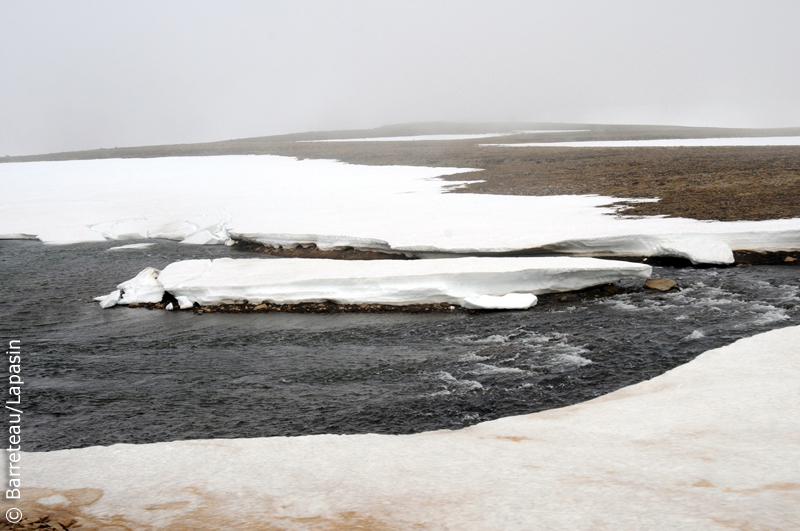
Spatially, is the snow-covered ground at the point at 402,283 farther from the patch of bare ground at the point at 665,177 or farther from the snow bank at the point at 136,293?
the patch of bare ground at the point at 665,177

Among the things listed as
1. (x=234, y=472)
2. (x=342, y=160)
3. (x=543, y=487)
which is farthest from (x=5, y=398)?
(x=342, y=160)

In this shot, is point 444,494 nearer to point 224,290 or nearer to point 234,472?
point 234,472

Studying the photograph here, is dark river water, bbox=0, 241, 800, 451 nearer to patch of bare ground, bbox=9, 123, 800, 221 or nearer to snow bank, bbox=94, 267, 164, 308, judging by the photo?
snow bank, bbox=94, 267, 164, 308

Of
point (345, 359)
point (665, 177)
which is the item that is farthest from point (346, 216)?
point (665, 177)

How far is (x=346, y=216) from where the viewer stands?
16.2m

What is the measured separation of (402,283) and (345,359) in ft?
8.23

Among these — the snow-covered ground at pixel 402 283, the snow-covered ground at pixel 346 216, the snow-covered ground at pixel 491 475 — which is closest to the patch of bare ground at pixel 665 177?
the snow-covered ground at pixel 346 216

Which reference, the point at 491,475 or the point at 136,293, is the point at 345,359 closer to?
the point at 491,475

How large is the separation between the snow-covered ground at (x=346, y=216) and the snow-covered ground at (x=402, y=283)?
4.98ft

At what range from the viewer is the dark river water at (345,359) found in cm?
596

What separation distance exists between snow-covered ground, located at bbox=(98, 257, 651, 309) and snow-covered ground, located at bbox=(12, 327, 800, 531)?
168 inches

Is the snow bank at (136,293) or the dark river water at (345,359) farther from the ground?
the snow bank at (136,293)

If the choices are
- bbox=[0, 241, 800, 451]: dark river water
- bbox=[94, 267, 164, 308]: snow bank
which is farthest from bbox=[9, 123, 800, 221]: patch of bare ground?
bbox=[94, 267, 164, 308]: snow bank

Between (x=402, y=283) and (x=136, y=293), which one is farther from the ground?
(x=402, y=283)
